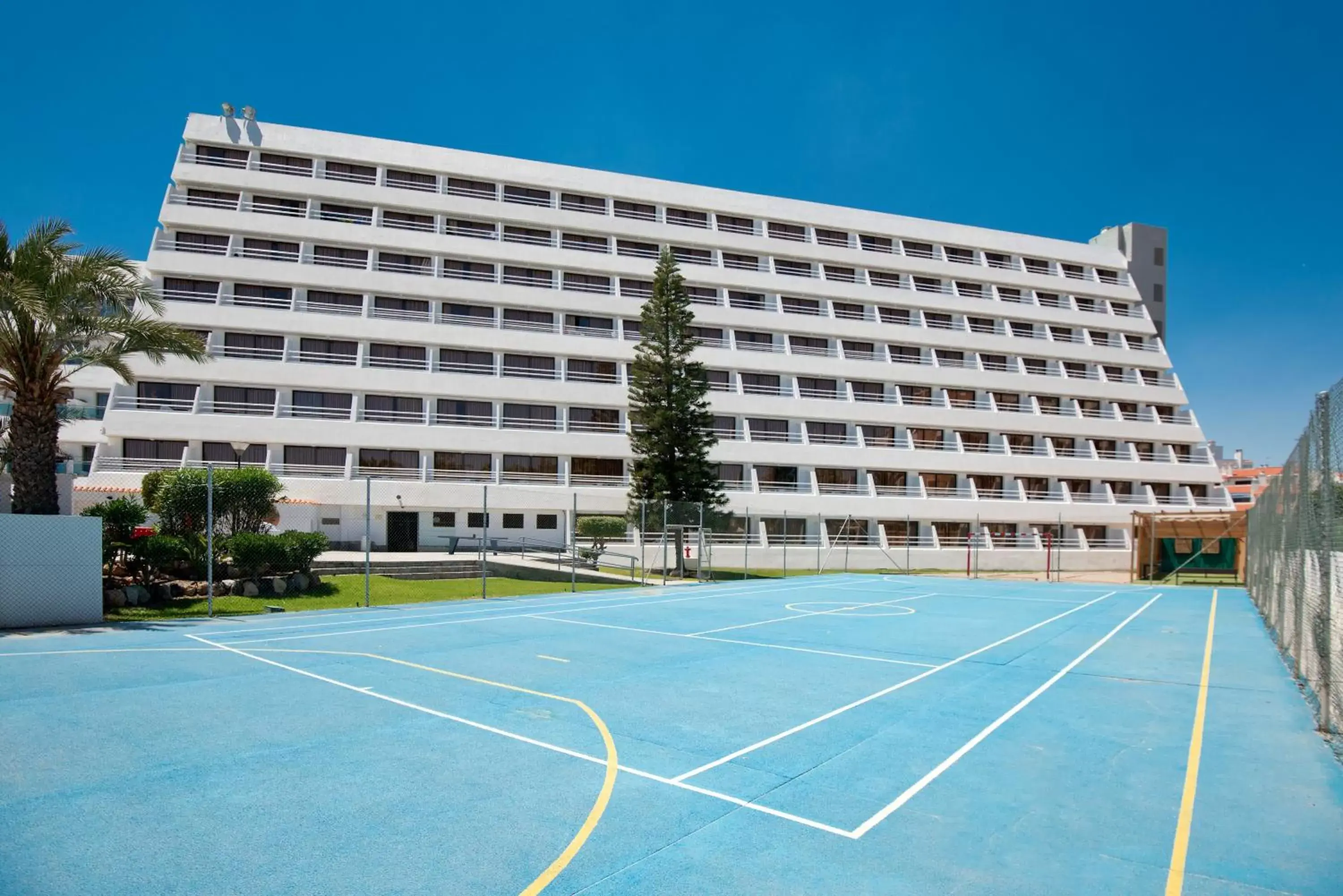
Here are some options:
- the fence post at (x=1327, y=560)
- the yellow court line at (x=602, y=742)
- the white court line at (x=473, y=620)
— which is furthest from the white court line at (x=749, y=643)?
Result: the yellow court line at (x=602, y=742)

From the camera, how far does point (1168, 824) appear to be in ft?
18.0

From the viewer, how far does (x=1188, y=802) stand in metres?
5.92

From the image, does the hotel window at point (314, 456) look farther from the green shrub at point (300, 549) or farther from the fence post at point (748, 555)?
the fence post at point (748, 555)

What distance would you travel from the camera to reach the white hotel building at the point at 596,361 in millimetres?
36625

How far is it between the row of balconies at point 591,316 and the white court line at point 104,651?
25.4 m

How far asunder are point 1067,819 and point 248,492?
21241mm

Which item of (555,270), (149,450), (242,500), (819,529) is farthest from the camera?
(819,529)

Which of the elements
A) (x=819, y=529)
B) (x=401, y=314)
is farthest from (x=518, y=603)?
(x=819, y=529)

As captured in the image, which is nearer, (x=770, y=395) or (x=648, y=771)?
(x=648, y=771)

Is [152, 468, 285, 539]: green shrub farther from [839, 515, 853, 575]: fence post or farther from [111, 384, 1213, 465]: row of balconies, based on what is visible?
[839, 515, 853, 575]: fence post

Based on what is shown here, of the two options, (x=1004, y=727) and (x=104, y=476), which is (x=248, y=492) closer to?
(x=104, y=476)

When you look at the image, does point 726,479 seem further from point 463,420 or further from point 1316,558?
point 1316,558

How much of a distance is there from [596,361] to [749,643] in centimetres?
2996

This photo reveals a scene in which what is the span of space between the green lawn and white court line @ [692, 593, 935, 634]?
8166mm
